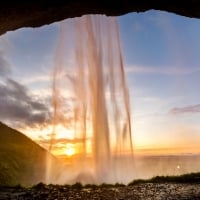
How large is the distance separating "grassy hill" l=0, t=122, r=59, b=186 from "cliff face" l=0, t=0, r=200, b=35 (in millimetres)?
27230

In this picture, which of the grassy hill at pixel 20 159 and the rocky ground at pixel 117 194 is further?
the grassy hill at pixel 20 159

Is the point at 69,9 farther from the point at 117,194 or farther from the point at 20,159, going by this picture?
the point at 20,159

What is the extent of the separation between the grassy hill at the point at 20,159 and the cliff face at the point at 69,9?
89.3 ft

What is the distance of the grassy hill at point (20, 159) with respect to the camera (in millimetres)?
53319

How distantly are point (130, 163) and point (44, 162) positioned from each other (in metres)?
29.0

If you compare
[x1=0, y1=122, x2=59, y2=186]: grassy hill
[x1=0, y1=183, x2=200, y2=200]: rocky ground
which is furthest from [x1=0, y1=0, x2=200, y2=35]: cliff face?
Answer: [x1=0, y1=122, x2=59, y2=186]: grassy hill

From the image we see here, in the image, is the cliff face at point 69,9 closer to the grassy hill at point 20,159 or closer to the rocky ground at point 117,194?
the rocky ground at point 117,194

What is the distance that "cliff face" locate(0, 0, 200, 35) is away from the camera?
1383 cm

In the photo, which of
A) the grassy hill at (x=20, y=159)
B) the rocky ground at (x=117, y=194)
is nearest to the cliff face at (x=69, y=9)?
the rocky ground at (x=117, y=194)

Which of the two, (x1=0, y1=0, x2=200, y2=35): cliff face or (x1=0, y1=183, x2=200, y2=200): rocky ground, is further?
(x1=0, y1=0, x2=200, y2=35): cliff face

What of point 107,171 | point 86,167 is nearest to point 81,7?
point 107,171

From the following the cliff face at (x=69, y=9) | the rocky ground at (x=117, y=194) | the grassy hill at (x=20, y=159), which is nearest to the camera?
the rocky ground at (x=117, y=194)

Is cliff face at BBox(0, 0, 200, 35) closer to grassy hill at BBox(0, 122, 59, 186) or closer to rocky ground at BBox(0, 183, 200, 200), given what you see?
rocky ground at BBox(0, 183, 200, 200)

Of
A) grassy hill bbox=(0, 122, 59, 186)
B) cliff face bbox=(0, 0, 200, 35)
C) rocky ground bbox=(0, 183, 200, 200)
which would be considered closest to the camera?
rocky ground bbox=(0, 183, 200, 200)
